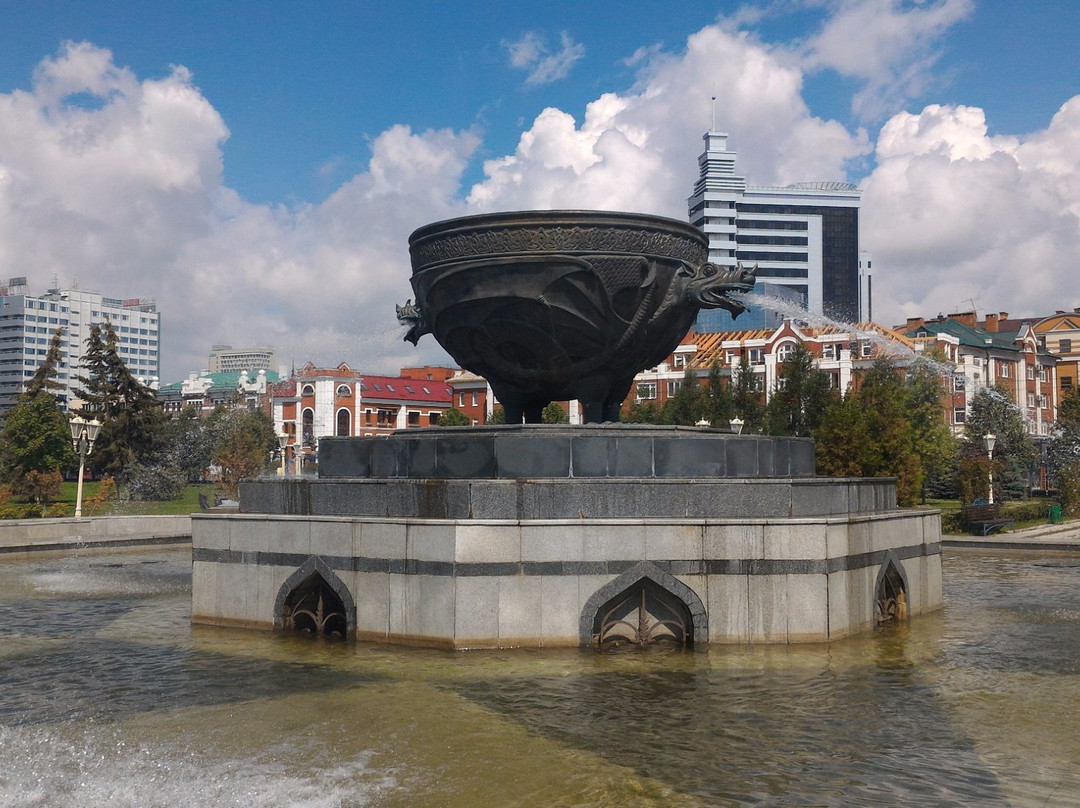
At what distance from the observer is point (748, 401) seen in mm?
51750

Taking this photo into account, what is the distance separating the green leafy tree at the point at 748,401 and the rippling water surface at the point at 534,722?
39695 mm

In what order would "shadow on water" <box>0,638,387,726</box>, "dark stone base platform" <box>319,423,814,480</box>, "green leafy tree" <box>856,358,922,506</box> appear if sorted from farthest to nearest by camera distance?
"green leafy tree" <box>856,358,922,506</box>
"dark stone base platform" <box>319,423,814,480</box>
"shadow on water" <box>0,638,387,726</box>

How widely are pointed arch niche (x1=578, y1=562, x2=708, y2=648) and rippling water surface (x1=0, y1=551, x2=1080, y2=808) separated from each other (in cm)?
38

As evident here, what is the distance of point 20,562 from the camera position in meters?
19.5

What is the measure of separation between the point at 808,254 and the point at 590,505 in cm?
13342

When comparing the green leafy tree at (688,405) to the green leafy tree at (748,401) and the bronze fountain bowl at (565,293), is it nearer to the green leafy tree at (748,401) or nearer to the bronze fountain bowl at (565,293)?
the green leafy tree at (748,401)

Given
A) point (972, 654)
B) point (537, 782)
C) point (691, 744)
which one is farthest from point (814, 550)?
point (537, 782)

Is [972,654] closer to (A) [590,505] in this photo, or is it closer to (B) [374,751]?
(A) [590,505]

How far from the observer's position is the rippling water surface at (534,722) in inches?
235

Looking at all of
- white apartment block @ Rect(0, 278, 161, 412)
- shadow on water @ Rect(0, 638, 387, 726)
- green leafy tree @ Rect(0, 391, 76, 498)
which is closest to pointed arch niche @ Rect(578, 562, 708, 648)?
shadow on water @ Rect(0, 638, 387, 726)

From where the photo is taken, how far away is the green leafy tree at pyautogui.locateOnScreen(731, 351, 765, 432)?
2007 inches

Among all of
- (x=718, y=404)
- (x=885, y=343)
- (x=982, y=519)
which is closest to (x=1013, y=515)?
(x=982, y=519)

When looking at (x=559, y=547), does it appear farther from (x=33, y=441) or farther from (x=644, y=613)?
(x=33, y=441)

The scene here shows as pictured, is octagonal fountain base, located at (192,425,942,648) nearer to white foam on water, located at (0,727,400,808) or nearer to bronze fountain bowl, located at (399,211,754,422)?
bronze fountain bowl, located at (399,211,754,422)
